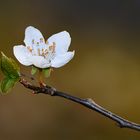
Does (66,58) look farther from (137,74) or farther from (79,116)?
(137,74)

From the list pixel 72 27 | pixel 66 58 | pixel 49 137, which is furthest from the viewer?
pixel 72 27

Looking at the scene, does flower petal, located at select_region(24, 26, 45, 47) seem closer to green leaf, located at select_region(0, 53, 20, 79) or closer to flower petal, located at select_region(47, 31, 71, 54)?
flower petal, located at select_region(47, 31, 71, 54)

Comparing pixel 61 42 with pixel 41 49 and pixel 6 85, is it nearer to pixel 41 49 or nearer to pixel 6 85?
pixel 41 49

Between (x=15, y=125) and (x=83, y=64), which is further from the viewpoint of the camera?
(x=83, y=64)

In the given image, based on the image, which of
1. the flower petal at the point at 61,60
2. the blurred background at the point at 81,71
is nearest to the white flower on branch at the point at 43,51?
the flower petal at the point at 61,60

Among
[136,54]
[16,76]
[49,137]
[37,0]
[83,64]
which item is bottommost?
[16,76]

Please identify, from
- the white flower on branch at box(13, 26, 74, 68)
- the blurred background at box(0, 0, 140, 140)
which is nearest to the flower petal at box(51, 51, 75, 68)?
the white flower on branch at box(13, 26, 74, 68)

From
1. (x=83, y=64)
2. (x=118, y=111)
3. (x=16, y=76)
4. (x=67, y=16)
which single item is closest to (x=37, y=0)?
(x=67, y=16)

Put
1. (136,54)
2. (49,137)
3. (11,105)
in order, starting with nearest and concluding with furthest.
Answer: (49,137), (11,105), (136,54)
